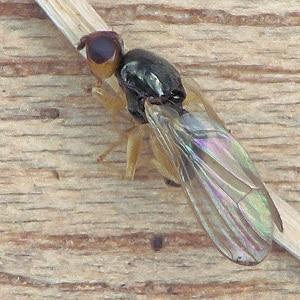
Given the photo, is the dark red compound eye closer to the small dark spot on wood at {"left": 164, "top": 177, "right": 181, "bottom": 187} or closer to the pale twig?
the pale twig

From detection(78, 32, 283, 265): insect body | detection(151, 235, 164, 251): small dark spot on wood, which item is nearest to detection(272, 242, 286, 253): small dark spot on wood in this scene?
detection(78, 32, 283, 265): insect body

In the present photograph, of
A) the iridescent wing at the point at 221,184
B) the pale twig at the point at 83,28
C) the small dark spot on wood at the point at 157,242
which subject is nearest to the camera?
the iridescent wing at the point at 221,184

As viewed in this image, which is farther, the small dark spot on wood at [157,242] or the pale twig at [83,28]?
the small dark spot on wood at [157,242]

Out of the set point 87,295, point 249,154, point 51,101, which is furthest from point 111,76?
point 87,295

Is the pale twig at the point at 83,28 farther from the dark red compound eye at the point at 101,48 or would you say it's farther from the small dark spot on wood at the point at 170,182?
the small dark spot on wood at the point at 170,182

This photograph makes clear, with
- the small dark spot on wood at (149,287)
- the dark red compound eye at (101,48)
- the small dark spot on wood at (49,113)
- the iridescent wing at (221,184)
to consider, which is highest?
the dark red compound eye at (101,48)

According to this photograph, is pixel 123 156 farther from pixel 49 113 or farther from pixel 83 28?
pixel 83 28

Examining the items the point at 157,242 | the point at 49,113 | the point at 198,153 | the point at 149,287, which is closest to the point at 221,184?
the point at 198,153

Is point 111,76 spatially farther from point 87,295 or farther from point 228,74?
point 87,295

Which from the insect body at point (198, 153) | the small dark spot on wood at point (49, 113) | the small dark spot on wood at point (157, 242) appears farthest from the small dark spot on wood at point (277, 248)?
the small dark spot on wood at point (49, 113)
